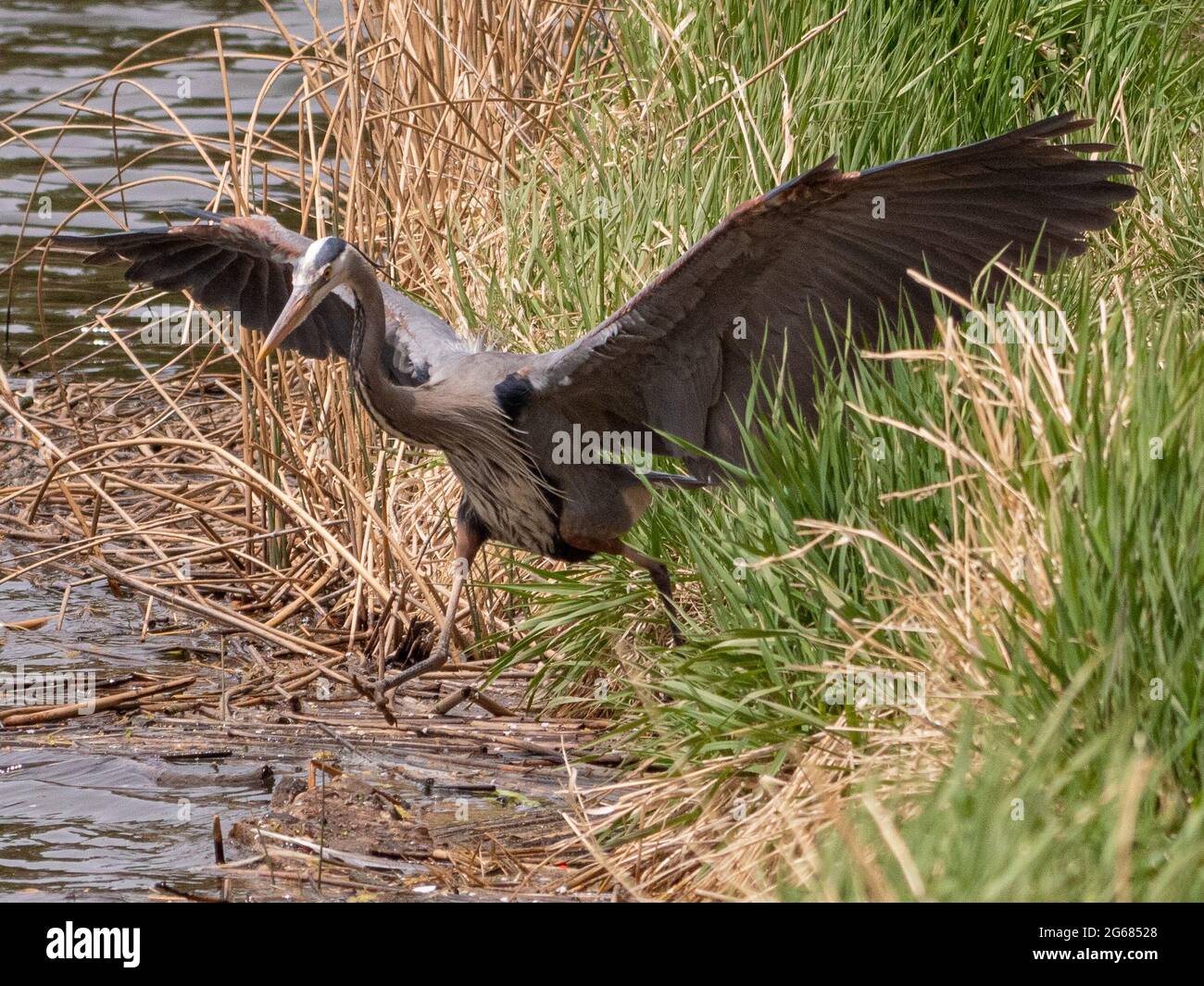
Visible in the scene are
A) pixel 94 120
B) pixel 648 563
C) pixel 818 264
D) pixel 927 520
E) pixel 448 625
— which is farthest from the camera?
pixel 94 120

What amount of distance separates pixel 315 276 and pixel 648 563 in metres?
1.25

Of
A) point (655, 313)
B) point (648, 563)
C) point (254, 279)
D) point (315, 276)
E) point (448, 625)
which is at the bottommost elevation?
point (448, 625)

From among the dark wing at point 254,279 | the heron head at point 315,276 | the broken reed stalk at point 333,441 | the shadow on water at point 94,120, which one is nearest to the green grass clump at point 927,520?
the broken reed stalk at point 333,441

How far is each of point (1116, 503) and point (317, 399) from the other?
3.80 meters

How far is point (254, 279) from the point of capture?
5.57 metres

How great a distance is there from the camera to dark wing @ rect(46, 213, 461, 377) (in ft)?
17.1

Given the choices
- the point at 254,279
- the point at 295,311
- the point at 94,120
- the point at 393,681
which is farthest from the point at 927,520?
the point at 94,120

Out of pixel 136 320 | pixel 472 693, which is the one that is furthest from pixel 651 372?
pixel 136 320

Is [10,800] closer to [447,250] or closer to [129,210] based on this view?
[447,250]

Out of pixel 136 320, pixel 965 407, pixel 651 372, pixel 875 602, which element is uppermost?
pixel 136 320

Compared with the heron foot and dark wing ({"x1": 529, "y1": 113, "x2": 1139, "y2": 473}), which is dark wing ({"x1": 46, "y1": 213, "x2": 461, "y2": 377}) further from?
the heron foot

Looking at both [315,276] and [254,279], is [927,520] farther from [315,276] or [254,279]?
[254,279]

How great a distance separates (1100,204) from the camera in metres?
4.00

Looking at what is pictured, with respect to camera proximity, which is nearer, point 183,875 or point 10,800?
point 183,875
